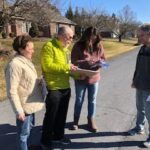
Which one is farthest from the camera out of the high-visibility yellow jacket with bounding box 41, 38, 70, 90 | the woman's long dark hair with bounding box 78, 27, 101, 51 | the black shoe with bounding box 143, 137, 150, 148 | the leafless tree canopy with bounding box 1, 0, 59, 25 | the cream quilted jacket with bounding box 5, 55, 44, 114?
the leafless tree canopy with bounding box 1, 0, 59, 25

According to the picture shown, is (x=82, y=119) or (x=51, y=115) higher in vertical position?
(x=51, y=115)

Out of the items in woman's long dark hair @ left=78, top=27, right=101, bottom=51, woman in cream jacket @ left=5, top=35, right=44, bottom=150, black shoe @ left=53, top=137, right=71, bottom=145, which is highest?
woman's long dark hair @ left=78, top=27, right=101, bottom=51

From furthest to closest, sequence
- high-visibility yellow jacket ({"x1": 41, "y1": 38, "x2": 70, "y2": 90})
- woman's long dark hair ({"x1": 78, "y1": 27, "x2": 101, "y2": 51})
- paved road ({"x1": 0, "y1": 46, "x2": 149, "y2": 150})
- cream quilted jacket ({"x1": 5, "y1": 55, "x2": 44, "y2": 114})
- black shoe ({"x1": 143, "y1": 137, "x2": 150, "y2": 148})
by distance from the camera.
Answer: woman's long dark hair ({"x1": 78, "y1": 27, "x2": 101, "y2": 51}) → paved road ({"x1": 0, "y1": 46, "x2": 149, "y2": 150}) → black shoe ({"x1": 143, "y1": 137, "x2": 150, "y2": 148}) → high-visibility yellow jacket ({"x1": 41, "y1": 38, "x2": 70, "y2": 90}) → cream quilted jacket ({"x1": 5, "y1": 55, "x2": 44, "y2": 114})

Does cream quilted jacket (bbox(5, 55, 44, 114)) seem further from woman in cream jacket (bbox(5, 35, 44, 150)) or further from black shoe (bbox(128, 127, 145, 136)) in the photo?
black shoe (bbox(128, 127, 145, 136))

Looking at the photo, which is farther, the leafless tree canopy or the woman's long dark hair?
the leafless tree canopy

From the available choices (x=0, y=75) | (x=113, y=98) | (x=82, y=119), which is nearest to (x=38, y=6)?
(x=0, y=75)

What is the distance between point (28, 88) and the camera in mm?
4566

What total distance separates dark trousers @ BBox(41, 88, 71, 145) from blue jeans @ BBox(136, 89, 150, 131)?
3.92ft

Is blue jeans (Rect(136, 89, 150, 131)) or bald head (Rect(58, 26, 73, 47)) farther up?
bald head (Rect(58, 26, 73, 47))

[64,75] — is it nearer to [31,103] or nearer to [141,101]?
[31,103]

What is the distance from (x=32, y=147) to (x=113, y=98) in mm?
4141

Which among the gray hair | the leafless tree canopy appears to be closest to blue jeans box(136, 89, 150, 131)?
the gray hair

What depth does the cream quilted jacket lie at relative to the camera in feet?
14.2

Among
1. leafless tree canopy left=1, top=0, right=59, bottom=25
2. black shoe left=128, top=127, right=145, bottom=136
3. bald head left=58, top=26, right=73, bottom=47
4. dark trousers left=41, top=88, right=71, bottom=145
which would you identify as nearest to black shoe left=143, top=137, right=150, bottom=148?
black shoe left=128, top=127, right=145, bottom=136
